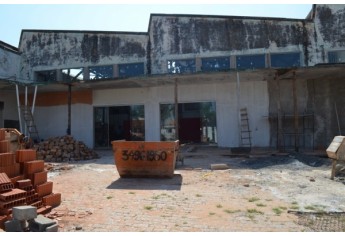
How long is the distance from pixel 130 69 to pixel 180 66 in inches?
124

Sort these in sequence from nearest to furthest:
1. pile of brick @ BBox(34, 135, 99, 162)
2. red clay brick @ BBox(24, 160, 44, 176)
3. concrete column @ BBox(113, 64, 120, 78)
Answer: red clay brick @ BBox(24, 160, 44, 176) < pile of brick @ BBox(34, 135, 99, 162) < concrete column @ BBox(113, 64, 120, 78)

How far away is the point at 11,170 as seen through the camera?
18.9 ft

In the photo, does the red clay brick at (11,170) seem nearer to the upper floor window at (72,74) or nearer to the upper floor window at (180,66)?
the upper floor window at (180,66)

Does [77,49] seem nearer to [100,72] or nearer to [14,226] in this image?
[100,72]

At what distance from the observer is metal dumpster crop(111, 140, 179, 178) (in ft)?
28.0

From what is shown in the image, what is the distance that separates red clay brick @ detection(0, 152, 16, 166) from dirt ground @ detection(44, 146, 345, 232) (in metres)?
1.20

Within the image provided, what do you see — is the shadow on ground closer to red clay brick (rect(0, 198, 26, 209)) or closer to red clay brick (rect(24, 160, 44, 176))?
red clay brick (rect(24, 160, 44, 176))

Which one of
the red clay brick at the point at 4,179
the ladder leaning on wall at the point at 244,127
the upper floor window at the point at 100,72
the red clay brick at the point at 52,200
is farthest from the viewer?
the upper floor window at the point at 100,72

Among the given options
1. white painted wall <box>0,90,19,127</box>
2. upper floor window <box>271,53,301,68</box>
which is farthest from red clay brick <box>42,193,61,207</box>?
upper floor window <box>271,53,301,68</box>

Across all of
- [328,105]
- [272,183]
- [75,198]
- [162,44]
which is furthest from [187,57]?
[75,198]

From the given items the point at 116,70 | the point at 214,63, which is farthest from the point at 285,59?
the point at 116,70

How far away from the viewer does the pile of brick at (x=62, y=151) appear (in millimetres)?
13906

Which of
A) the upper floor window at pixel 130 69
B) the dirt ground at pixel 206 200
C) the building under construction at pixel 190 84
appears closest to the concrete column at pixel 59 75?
the building under construction at pixel 190 84

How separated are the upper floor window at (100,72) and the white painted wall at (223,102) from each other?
2.24 meters
